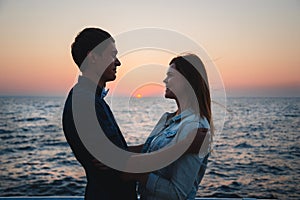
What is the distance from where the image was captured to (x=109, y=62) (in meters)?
1.59

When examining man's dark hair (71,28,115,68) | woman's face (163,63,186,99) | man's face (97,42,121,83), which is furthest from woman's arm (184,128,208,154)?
man's dark hair (71,28,115,68)

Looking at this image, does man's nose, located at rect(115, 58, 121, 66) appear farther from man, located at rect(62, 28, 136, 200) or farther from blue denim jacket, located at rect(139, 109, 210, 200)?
blue denim jacket, located at rect(139, 109, 210, 200)

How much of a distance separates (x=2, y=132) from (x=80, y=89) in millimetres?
23720

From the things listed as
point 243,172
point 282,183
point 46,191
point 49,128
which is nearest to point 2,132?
point 49,128

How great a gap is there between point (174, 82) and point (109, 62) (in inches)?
16.0

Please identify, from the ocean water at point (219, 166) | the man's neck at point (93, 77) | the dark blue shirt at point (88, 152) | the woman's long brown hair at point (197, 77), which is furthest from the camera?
the ocean water at point (219, 166)

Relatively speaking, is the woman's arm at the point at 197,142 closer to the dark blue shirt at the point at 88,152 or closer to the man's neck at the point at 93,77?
the dark blue shirt at the point at 88,152

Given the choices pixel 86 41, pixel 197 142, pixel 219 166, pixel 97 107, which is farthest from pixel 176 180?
pixel 219 166

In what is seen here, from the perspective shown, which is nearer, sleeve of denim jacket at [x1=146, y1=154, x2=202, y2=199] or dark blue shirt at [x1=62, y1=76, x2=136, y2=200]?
dark blue shirt at [x1=62, y1=76, x2=136, y2=200]

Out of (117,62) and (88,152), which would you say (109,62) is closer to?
(117,62)

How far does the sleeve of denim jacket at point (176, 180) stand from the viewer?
1.57 metres

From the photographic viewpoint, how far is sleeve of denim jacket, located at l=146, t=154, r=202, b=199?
157cm

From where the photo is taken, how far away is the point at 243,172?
1188 cm

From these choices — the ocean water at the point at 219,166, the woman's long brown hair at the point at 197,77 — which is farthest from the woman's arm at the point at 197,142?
the ocean water at the point at 219,166
